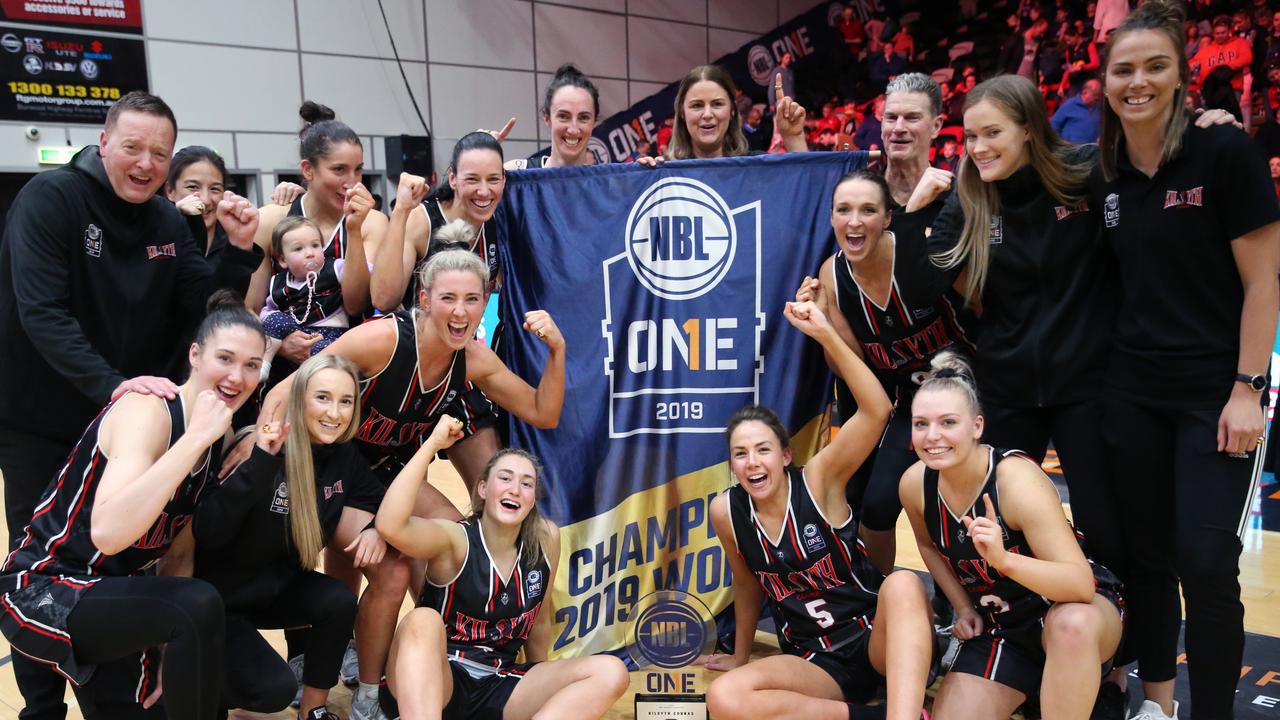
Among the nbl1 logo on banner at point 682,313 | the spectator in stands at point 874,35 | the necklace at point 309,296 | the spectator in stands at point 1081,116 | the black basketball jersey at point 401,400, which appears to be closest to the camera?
the black basketball jersey at point 401,400

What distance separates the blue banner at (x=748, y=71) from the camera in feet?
45.7

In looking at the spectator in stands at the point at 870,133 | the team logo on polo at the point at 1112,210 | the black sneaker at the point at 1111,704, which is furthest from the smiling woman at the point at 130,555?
the spectator in stands at the point at 870,133

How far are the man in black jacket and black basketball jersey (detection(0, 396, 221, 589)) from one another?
0.61ft

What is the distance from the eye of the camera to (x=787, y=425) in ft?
12.6

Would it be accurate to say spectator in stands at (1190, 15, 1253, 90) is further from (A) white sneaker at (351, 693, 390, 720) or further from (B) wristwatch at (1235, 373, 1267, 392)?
(A) white sneaker at (351, 693, 390, 720)

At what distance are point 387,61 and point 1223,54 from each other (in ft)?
29.9

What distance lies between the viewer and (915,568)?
4.69 metres

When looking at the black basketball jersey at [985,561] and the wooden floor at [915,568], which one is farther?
the wooden floor at [915,568]

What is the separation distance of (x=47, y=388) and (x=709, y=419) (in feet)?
7.57

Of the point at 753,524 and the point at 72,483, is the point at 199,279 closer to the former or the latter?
the point at 72,483

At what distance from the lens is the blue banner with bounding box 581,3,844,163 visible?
13.9 m

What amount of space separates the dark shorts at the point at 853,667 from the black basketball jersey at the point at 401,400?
153 centimetres

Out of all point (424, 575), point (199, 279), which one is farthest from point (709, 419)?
point (199, 279)

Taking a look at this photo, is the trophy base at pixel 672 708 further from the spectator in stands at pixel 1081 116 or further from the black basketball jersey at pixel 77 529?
the spectator in stands at pixel 1081 116
